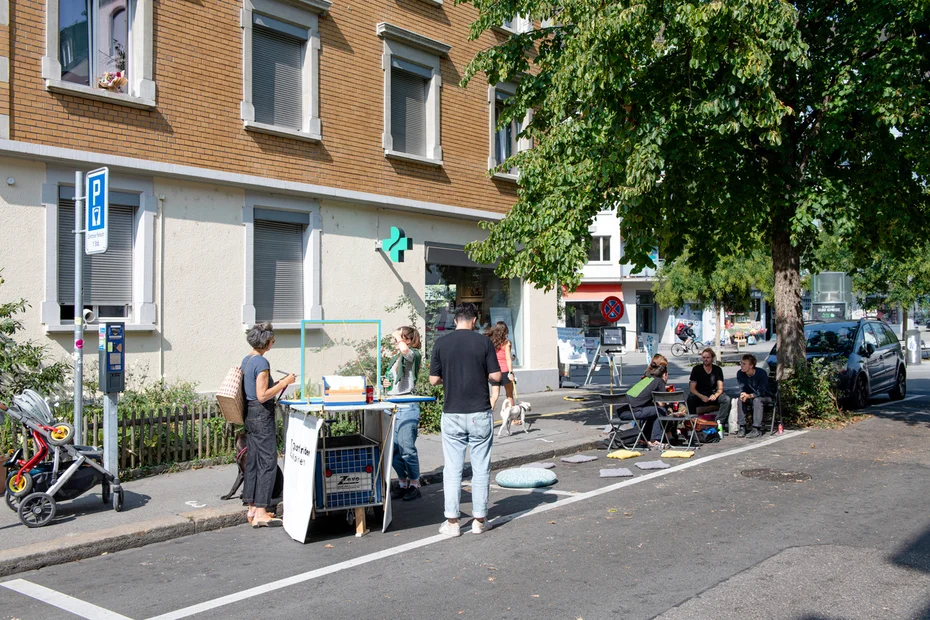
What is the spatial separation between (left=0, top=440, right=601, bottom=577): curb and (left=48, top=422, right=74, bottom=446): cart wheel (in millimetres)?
916

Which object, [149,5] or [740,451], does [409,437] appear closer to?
[740,451]

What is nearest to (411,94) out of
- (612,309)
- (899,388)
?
(612,309)

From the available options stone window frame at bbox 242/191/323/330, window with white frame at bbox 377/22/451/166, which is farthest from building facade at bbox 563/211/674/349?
stone window frame at bbox 242/191/323/330

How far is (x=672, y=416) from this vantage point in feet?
36.8

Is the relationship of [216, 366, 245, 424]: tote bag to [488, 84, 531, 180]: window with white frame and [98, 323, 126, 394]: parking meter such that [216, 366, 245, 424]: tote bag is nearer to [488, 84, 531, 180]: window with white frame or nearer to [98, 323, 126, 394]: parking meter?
[98, 323, 126, 394]: parking meter

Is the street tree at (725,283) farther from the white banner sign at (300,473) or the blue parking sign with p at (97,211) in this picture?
the white banner sign at (300,473)

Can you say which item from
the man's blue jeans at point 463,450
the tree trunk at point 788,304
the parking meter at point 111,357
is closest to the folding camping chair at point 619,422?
the tree trunk at point 788,304

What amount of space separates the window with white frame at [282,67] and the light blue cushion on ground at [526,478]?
7.12m

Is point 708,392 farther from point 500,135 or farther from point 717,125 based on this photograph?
point 500,135

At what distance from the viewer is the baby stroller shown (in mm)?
6895

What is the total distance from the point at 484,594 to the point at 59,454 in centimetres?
419

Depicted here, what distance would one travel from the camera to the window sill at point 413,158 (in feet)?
48.9

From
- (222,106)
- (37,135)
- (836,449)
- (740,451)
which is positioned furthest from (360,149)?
(836,449)

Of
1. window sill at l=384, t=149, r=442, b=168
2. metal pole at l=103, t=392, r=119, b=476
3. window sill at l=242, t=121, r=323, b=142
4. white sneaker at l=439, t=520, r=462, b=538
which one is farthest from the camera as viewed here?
window sill at l=384, t=149, r=442, b=168
